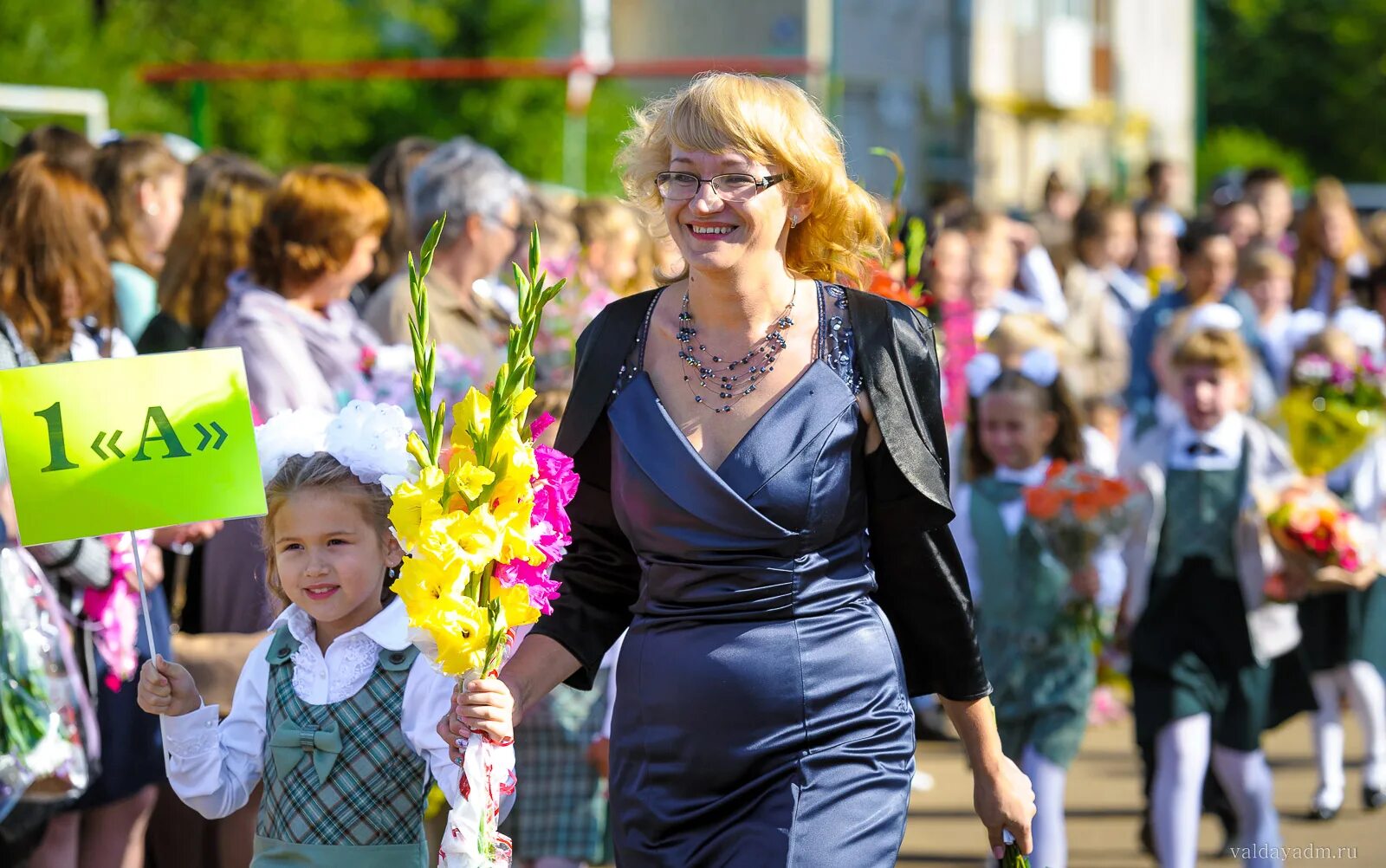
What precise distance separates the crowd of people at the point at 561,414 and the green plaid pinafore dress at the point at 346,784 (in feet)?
0.37

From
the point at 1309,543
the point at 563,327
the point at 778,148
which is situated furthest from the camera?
the point at 1309,543

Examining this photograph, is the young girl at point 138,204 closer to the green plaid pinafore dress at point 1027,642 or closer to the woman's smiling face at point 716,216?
the green plaid pinafore dress at point 1027,642

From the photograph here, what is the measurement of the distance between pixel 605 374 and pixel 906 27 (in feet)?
43.3

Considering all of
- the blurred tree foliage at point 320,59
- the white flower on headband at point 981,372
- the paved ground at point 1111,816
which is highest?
the blurred tree foliage at point 320,59

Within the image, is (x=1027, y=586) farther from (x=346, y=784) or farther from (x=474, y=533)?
(x=474, y=533)

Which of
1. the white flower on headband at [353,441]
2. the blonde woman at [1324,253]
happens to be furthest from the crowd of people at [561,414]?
the blonde woman at [1324,253]

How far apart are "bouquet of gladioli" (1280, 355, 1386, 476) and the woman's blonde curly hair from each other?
415cm

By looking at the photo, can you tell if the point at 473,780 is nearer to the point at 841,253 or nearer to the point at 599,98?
the point at 841,253

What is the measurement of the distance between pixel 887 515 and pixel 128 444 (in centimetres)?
140

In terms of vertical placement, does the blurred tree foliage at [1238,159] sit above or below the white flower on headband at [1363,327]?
above

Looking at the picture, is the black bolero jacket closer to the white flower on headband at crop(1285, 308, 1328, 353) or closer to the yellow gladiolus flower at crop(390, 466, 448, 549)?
the yellow gladiolus flower at crop(390, 466, 448, 549)

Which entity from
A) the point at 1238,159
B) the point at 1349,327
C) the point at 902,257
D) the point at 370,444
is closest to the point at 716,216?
the point at 370,444

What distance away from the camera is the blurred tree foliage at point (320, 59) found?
67.3 feet

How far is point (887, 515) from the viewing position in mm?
3396
